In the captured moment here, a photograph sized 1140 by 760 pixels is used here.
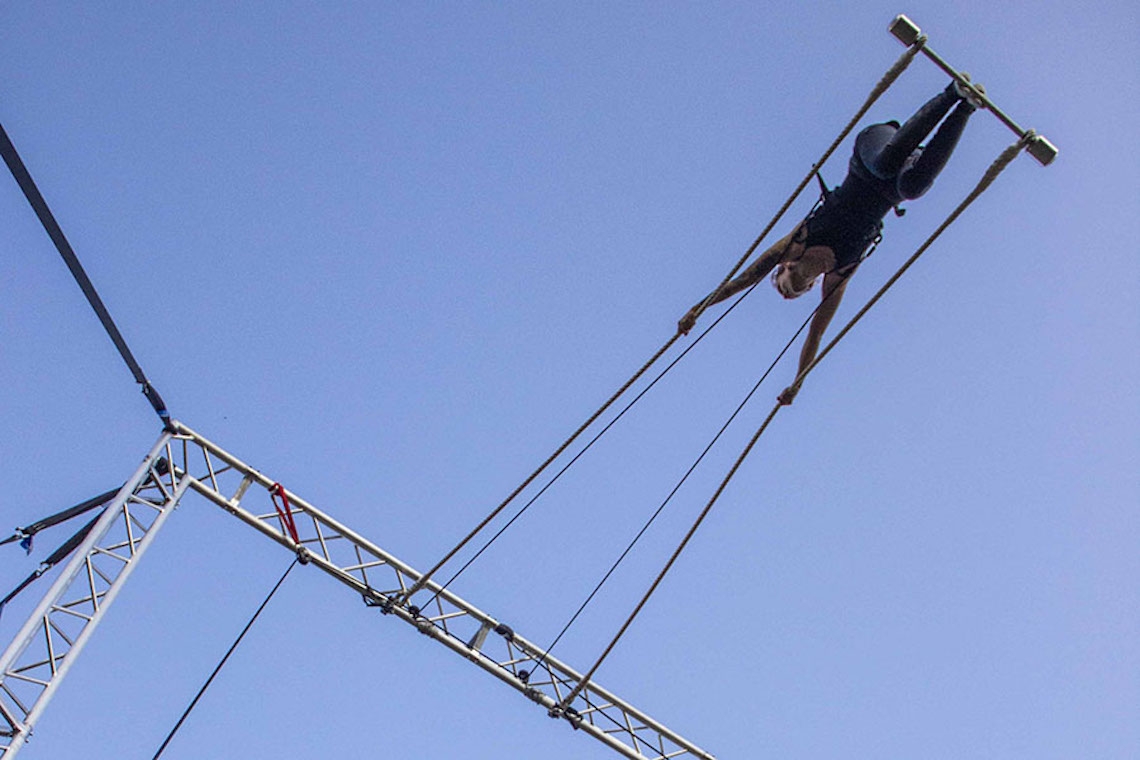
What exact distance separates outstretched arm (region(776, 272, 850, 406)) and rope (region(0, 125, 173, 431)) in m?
3.62

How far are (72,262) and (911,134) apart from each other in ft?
13.4

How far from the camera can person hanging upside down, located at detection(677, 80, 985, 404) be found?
523cm

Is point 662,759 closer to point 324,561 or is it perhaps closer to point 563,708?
point 563,708

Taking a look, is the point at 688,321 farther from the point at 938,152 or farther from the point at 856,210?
the point at 938,152

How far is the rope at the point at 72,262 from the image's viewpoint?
15.8 feet

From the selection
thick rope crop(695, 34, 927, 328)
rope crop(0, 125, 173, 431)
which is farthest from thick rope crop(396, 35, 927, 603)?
rope crop(0, 125, 173, 431)

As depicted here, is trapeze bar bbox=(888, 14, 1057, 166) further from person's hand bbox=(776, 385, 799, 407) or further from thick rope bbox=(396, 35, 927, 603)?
person's hand bbox=(776, 385, 799, 407)

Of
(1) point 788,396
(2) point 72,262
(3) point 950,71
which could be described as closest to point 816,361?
(1) point 788,396

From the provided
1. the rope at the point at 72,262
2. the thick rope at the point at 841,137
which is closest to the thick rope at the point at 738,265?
the thick rope at the point at 841,137

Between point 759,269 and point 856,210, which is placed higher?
point 856,210

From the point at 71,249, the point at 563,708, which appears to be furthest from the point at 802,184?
the point at 563,708

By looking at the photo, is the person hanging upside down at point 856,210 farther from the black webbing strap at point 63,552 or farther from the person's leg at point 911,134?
the black webbing strap at point 63,552

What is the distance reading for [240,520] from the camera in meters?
7.36

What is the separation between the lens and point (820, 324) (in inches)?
249
